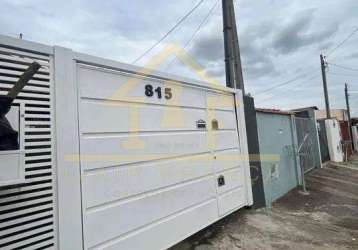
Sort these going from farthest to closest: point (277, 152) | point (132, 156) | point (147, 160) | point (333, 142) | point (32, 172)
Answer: point (333, 142) → point (277, 152) → point (147, 160) → point (132, 156) → point (32, 172)

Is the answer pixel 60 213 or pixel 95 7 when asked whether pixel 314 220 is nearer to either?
pixel 60 213

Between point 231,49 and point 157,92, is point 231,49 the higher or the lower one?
the higher one

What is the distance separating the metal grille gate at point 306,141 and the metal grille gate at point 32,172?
25.5 feet

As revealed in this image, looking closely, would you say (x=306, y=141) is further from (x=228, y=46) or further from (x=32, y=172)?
(x=32, y=172)

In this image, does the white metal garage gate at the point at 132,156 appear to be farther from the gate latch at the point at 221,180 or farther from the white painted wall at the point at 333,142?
the white painted wall at the point at 333,142

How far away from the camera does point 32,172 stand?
7.93ft

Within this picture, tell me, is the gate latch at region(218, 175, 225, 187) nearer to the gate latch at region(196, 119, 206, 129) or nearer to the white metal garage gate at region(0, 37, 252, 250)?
the white metal garage gate at region(0, 37, 252, 250)

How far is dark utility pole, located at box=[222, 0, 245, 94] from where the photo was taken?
6840 millimetres

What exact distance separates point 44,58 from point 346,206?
6.77m

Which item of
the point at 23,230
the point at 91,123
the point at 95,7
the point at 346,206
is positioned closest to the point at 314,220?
the point at 346,206

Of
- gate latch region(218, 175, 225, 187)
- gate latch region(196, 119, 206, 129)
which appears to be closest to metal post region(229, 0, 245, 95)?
gate latch region(196, 119, 206, 129)

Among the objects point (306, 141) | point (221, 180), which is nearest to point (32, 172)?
point (221, 180)

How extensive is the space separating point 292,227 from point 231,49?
171 inches

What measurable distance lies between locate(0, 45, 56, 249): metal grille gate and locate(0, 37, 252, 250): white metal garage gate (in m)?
0.07
